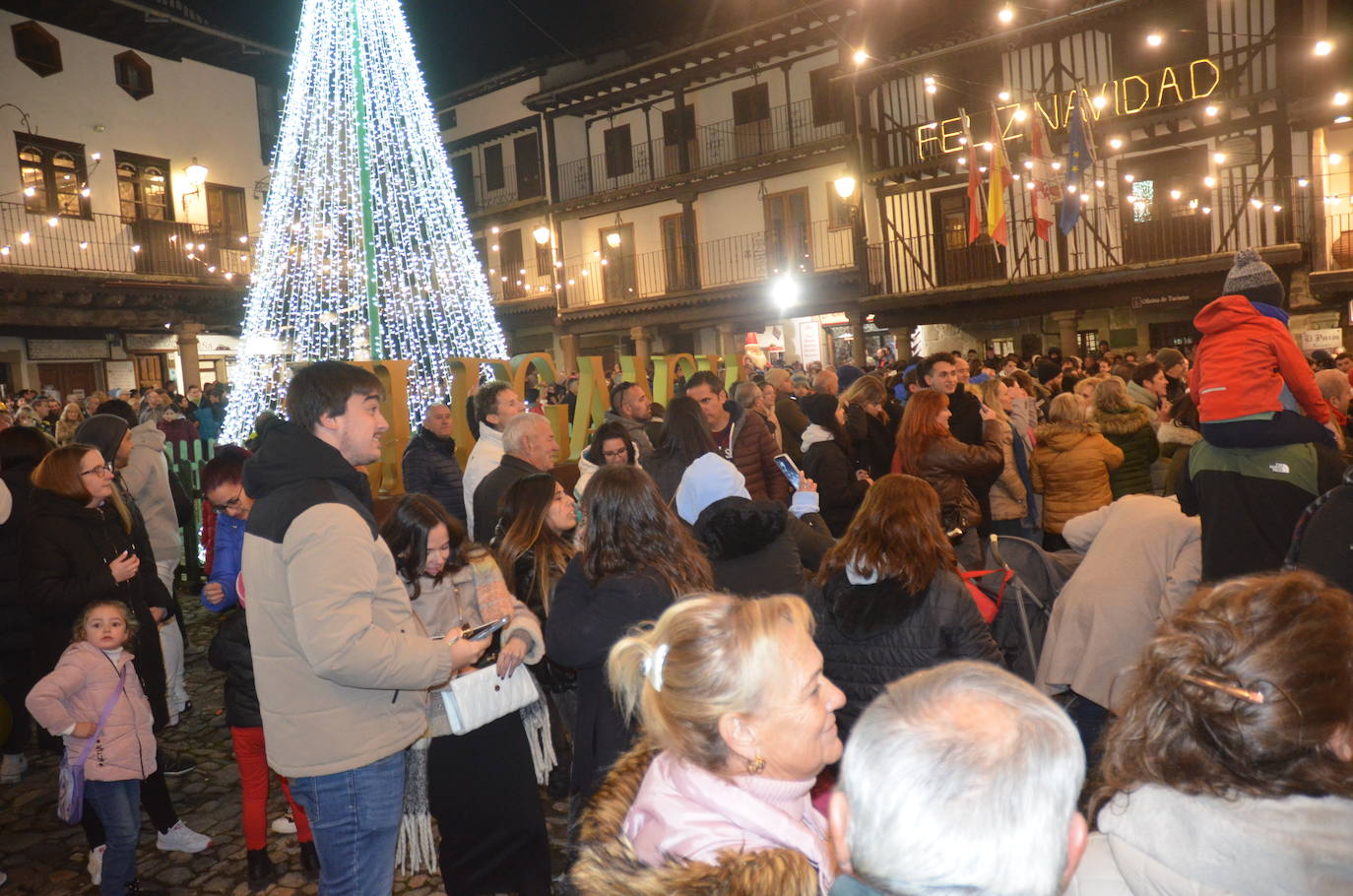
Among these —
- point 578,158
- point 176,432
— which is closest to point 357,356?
point 176,432

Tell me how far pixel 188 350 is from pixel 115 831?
70.3 feet

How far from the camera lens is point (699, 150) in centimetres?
2458

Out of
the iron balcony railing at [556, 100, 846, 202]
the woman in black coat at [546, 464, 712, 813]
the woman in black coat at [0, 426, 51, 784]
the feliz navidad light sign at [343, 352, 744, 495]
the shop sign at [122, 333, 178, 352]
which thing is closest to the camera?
the woman in black coat at [546, 464, 712, 813]

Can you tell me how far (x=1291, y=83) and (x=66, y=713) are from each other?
1993 cm

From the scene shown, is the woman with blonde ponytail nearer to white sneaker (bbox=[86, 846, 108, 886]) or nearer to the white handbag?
the white handbag

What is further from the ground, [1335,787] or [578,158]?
[578,158]

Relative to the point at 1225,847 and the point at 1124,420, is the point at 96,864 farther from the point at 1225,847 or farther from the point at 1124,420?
the point at 1124,420

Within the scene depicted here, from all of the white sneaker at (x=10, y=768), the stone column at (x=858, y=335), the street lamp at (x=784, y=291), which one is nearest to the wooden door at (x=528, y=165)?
the street lamp at (x=784, y=291)

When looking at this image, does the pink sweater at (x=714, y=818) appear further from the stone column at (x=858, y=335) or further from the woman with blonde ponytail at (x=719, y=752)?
the stone column at (x=858, y=335)

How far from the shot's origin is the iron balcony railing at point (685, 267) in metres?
22.6

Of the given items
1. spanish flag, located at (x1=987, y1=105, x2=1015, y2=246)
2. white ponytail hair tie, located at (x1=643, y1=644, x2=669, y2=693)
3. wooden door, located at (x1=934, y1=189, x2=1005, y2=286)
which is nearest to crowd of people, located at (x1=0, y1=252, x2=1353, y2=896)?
white ponytail hair tie, located at (x1=643, y1=644, x2=669, y2=693)

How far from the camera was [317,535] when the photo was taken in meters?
2.54

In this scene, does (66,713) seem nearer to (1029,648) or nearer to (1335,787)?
(1029,648)

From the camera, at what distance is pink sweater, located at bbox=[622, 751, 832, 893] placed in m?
1.62
